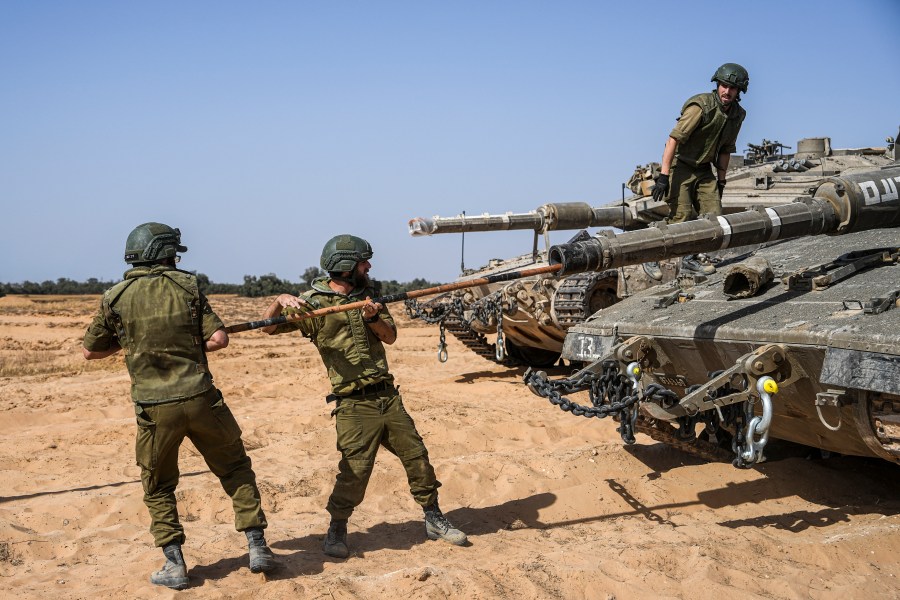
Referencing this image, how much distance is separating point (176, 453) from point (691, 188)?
491 cm

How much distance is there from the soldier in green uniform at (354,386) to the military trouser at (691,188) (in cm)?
353

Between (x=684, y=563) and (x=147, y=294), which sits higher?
(x=147, y=294)

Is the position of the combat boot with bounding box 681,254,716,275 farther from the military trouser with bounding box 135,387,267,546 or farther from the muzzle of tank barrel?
the military trouser with bounding box 135,387,267,546

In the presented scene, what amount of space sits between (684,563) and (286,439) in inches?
171

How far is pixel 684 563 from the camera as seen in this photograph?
4910mm

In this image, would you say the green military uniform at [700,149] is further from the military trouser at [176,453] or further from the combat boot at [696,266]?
the military trouser at [176,453]

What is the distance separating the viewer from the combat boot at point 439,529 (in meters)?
5.35

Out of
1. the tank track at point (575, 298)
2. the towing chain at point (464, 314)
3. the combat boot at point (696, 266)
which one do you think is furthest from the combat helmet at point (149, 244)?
the towing chain at point (464, 314)

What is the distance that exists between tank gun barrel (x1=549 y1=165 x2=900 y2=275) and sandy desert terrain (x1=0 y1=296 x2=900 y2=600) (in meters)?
1.55

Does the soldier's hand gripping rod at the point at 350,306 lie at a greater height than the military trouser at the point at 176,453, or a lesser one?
greater

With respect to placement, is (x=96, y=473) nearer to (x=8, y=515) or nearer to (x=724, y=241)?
(x=8, y=515)

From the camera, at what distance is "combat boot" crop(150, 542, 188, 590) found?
462 centimetres

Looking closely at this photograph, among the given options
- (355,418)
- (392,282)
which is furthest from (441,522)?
(392,282)

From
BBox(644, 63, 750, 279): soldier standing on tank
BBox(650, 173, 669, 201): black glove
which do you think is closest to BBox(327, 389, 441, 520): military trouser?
BBox(644, 63, 750, 279): soldier standing on tank
